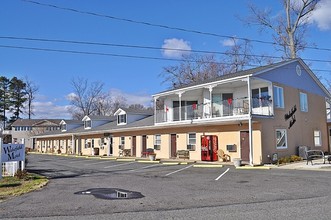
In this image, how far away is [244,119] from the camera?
65.9 ft

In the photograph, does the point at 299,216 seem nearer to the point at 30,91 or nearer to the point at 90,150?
the point at 90,150

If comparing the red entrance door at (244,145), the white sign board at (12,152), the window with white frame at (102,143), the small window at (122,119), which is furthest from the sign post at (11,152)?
the window with white frame at (102,143)

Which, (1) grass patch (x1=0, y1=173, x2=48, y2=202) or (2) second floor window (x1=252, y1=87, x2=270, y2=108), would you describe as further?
(2) second floor window (x1=252, y1=87, x2=270, y2=108)

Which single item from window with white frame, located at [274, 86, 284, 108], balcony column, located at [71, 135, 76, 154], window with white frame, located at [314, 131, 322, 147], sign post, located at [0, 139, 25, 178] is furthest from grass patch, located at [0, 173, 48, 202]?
balcony column, located at [71, 135, 76, 154]

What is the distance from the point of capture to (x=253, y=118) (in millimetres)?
20109

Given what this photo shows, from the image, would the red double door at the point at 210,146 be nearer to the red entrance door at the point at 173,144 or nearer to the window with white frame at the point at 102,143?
the red entrance door at the point at 173,144

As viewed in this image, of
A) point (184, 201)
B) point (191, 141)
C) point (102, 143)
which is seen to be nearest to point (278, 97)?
point (191, 141)

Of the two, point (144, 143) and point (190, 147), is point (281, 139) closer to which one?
point (190, 147)

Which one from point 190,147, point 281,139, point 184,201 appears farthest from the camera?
point 190,147

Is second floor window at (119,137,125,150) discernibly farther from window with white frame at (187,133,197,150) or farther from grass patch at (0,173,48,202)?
grass patch at (0,173,48,202)

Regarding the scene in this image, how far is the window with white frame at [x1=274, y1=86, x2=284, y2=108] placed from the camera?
74.4ft

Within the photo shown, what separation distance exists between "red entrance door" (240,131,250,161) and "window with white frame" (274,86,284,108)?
3.23 meters

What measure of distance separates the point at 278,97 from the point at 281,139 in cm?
301

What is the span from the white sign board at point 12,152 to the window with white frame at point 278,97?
1650 centimetres
